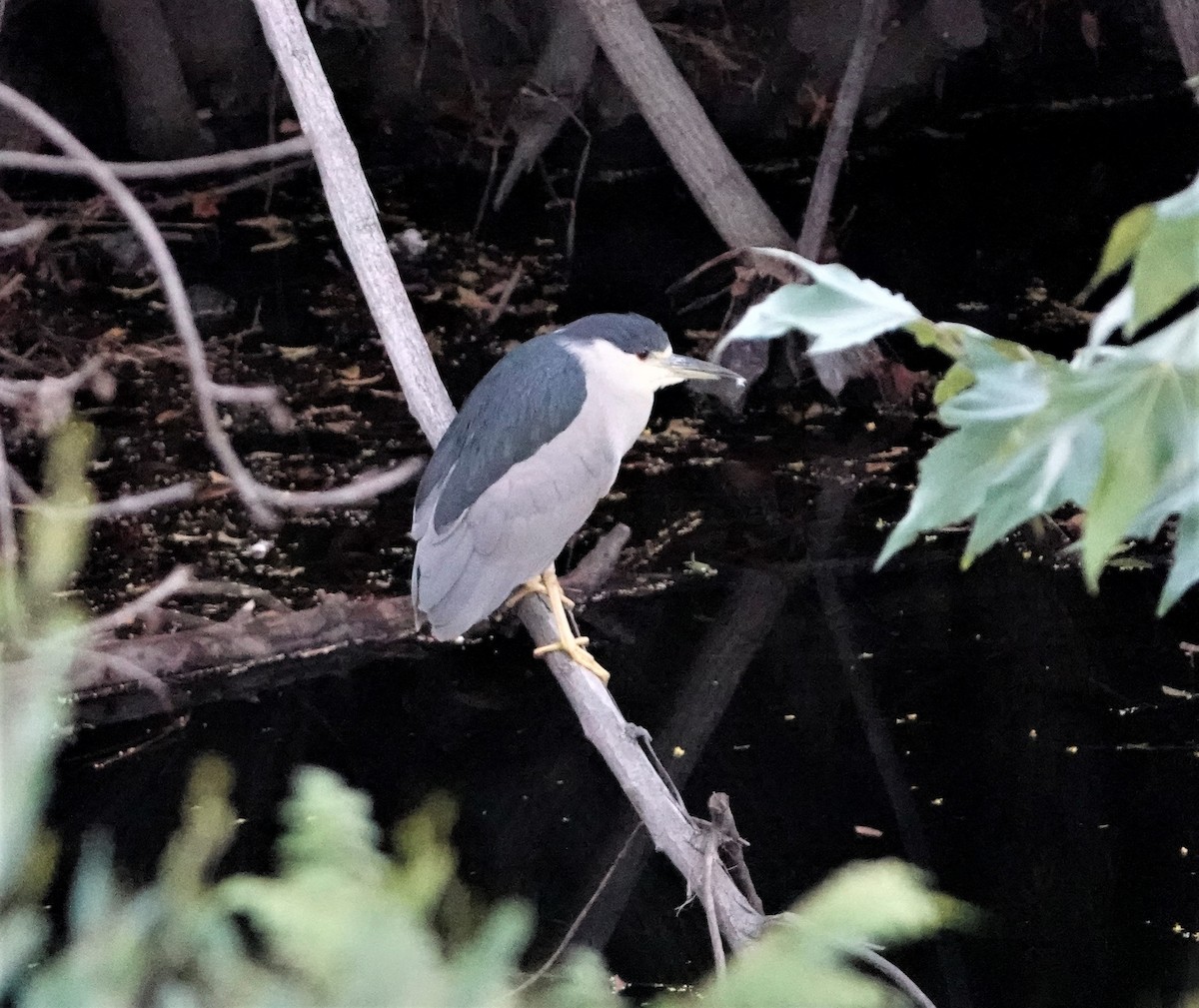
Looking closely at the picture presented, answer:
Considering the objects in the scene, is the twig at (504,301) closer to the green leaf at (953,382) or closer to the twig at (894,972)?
the twig at (894,972)

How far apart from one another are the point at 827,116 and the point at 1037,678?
14.9 ft

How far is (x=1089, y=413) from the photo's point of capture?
460mm

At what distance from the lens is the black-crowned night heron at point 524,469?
2.20 metres

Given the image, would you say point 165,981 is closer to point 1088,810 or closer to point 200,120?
point 1088,810

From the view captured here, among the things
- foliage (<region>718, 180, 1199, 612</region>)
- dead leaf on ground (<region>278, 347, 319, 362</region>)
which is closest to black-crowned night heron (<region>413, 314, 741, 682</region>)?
foliage (<region>718, 180, 1199, 612</region>)

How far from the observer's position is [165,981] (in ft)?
1.26

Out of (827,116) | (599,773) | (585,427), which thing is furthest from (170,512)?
(827,116)

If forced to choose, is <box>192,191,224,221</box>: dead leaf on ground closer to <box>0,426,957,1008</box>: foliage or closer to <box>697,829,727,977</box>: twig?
<box>697,829,727,977</box>: twig

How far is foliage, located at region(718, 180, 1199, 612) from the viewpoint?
0.42 m

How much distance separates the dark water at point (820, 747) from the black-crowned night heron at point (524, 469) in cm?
60

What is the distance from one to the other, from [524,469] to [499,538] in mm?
132

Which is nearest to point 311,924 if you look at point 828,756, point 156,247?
point 156,247

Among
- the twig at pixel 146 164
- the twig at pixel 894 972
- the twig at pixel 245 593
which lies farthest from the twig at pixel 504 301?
the twig at pixel 894 972

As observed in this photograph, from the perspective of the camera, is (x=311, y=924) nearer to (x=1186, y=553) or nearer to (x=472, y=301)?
(x=1186, y=553)
